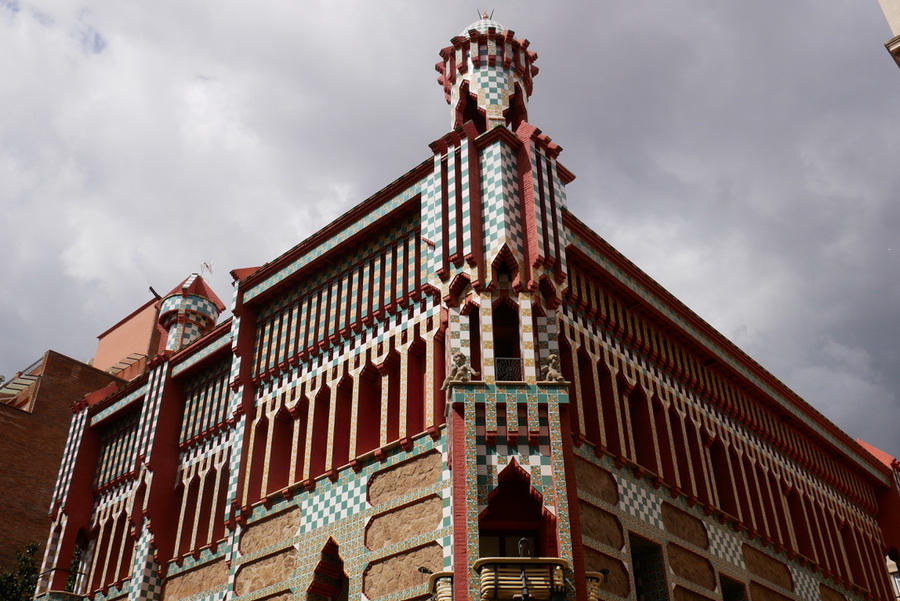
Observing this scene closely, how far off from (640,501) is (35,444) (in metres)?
20.8

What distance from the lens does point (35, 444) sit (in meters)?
29.8

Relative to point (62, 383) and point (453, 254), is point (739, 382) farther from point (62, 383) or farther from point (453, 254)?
point (62, 383)

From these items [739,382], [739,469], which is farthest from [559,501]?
[739,382]

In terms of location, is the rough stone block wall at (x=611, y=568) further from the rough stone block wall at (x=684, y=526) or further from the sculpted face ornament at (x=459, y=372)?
the sculpted face ornament at (x=459, y=372)

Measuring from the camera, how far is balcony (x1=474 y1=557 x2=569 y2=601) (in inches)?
495

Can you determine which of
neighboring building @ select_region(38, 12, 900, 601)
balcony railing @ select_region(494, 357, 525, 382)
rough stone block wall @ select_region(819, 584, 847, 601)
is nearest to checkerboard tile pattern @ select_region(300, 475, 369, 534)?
neighboring building @ select_region(38, 12, 900, 601)

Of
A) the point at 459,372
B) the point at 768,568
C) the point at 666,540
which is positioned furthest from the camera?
the point at 768,568

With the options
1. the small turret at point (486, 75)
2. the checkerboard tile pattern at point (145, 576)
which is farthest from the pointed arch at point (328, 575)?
the small turret at point (486, 75)

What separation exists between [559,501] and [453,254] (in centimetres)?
467

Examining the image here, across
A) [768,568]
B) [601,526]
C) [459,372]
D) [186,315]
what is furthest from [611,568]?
[186,315]

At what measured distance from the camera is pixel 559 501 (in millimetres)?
13633

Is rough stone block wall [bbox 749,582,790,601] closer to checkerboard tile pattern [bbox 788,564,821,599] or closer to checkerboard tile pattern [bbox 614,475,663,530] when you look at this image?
checkerboard tile pattern [bbox 788,564,821,599]

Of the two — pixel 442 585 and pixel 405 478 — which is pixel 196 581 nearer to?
pixel 405 478

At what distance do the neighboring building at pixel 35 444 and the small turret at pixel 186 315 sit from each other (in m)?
7.12
